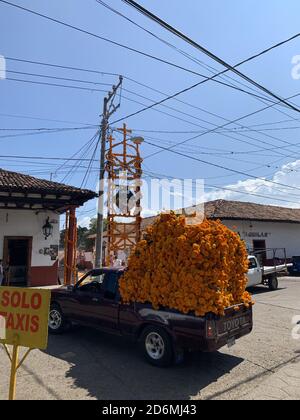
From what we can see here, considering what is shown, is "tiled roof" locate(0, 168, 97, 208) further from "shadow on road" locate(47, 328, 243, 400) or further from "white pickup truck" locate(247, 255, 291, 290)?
"white pickup truck" locate(247, 255, 291, 290)

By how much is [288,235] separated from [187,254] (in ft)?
83.6

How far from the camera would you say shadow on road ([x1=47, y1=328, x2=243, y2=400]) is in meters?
4.72

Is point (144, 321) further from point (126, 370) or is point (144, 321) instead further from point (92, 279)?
point (92, 279)

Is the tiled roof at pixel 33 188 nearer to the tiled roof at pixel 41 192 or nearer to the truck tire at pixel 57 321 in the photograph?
the tiled roof at pixel 41 192

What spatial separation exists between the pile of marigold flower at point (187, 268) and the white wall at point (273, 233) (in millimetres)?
18712

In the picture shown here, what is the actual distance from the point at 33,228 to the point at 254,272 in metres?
9.64

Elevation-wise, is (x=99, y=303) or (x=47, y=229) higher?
(x=47, y=229)

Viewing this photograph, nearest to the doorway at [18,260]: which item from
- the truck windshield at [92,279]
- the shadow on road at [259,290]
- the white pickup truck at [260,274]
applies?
the truck windshield at [92,279]

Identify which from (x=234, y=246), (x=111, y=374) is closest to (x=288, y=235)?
(x=234, y=246)

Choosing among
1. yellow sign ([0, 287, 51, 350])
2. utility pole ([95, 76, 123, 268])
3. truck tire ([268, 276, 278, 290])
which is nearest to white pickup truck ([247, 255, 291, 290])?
truck tire ([268, 276, 278, 290])

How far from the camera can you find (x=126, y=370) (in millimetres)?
5520

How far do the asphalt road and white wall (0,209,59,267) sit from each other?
7407mm

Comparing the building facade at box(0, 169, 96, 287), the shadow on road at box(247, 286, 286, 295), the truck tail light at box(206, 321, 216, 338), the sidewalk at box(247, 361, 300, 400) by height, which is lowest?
the sidewalk at box(247, 361, 300, 400)

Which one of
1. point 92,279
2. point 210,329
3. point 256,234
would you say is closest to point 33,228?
point 92,279
